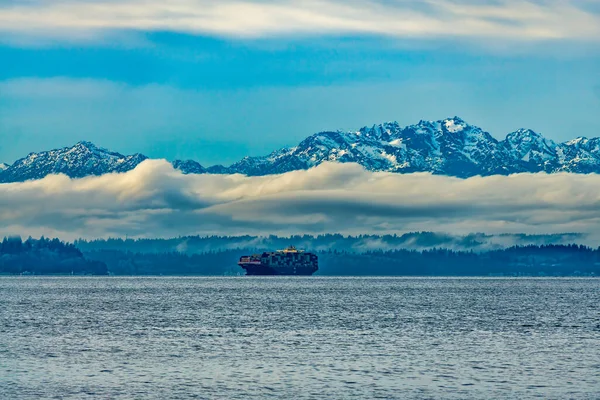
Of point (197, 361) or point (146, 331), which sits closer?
point (197, 361)

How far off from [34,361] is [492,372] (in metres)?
41.4

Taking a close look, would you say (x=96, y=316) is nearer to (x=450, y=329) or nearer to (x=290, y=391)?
(x=450, y=329)

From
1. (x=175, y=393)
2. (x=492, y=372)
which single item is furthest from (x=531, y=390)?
(x=175, y=393)

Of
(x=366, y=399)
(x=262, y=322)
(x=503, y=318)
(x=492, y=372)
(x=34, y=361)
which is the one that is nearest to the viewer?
(x=366, y=399)

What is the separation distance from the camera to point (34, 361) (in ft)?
299

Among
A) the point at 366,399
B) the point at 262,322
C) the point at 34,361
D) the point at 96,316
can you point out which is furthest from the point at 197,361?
the point at 96,316

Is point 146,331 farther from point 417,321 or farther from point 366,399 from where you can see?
point 366,399

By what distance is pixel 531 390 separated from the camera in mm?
74125

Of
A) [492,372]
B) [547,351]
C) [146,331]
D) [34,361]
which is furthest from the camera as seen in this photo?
[146,331]

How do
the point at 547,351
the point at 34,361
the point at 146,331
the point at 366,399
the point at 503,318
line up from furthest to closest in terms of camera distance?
1. the point at 503,318
2. the point at 146,331
3. the point at 547,351
4. the point at 34,361
5. the point at 366,399

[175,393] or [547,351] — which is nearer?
[175,393]

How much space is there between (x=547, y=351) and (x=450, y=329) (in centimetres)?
3082

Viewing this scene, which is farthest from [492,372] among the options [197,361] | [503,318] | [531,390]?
[503,318]

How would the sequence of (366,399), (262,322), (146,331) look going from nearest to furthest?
(366,399) → (146,331) → (262,322)
